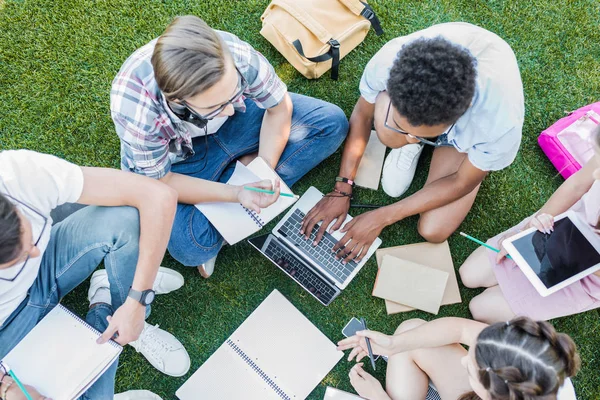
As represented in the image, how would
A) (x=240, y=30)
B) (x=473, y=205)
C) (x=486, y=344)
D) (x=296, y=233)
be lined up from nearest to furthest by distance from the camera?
(x=486, y=344) → (x=296, y=233) → (x=473, y=205) → (x=240, y=30)

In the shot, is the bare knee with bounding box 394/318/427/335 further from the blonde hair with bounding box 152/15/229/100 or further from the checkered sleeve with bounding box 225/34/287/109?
the blonde hair with bounding box 152/15/229/100

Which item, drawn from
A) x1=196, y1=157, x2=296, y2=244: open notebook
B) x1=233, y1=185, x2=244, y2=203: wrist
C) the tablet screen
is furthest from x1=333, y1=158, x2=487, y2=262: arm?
x1=233, y1=185, x2=244, y2=203: wrist

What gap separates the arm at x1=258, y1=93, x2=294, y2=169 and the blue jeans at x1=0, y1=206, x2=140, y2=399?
2.59 ft

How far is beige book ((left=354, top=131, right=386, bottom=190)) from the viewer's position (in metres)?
3.03

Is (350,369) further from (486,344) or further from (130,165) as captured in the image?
(130,165)

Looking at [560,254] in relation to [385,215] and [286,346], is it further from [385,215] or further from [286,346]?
[286,346]

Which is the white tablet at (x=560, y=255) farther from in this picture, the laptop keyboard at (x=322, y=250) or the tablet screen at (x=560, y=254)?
the laptop keyboard at (x=322, y=250)

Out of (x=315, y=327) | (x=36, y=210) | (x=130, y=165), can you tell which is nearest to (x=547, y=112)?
(x=315, y=327)

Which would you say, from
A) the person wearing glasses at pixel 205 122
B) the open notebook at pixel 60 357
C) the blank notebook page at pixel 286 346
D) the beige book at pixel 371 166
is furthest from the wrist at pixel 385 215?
the open notebook at pixel 60 357

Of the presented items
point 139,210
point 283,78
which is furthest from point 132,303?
point 283,78

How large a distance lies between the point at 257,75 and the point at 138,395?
1803 millimetres

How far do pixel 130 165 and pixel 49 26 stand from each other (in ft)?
4.79

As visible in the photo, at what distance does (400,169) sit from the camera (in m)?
2.95

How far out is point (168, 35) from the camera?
6.17 feet
